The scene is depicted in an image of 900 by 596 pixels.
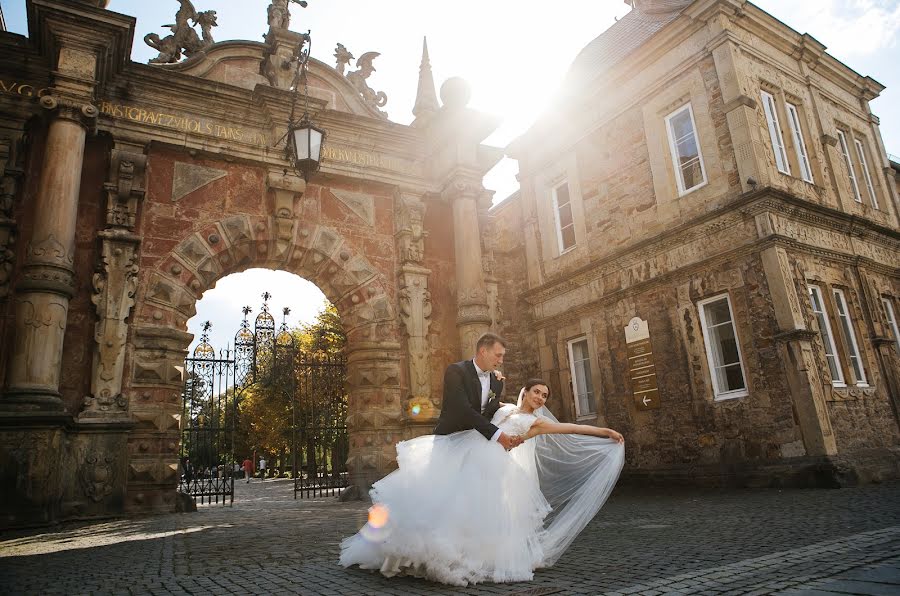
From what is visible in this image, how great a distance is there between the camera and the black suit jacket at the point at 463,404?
4680mm

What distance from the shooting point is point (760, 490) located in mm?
10141

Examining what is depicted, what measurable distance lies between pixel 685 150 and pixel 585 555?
10.5m

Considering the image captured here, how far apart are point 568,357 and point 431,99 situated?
7.29 metres

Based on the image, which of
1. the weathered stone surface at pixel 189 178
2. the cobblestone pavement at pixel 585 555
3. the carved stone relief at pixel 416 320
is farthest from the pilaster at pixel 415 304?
the weathered stone surface at pixel 189 178

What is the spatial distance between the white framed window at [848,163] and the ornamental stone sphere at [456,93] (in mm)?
9584

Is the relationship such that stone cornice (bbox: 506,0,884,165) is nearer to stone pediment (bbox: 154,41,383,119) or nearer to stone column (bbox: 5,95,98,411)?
stone pediment (bbox: 154,41,383,119)

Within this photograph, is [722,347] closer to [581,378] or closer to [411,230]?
[581,378]

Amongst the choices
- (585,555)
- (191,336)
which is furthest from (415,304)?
(585,555)

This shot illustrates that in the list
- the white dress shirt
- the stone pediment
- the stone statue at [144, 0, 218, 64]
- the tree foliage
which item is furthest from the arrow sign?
the tree foliage

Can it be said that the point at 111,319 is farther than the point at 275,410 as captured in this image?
No

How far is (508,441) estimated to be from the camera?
456cm

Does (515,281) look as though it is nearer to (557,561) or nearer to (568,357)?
(568,357)

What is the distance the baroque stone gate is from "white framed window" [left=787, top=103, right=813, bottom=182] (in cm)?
682

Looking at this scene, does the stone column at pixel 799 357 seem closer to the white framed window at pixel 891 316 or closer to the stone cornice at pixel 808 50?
the white framed window at pixel 891 316
